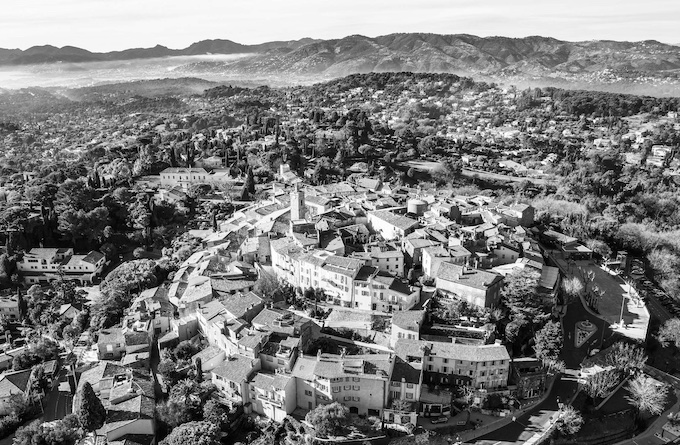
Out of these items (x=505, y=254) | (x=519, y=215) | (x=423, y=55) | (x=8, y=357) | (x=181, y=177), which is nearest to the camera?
(x=8, y=357)

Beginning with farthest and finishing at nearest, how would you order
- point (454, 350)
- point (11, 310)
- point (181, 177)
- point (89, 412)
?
point (181, 177), point (11, 310), point (454, 350), point (89, 412)

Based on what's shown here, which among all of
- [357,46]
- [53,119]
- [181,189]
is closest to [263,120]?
[181,189]

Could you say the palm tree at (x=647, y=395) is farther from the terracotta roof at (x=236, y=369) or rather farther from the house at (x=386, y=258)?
the terracotta roof at (x=236, y=369)

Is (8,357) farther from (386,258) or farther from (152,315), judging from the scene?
(386,258)

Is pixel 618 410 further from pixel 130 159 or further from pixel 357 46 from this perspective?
pixel 357 46

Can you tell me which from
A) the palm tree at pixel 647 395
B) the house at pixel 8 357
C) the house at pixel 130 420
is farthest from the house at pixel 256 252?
the palm tree at pixel 647 395

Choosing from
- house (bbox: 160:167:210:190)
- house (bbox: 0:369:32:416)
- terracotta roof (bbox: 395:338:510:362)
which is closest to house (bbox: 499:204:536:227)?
terracotta roof (bbox: 395:338:510:362)

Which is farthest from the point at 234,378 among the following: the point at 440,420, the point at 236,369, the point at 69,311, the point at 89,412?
the point at 69,311
